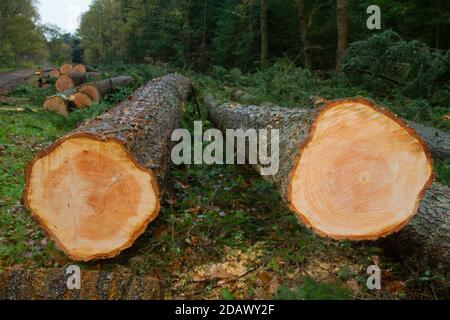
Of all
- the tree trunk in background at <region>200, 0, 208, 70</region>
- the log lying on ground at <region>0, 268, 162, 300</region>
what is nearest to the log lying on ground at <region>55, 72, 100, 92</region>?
the log lying on ground at <region>0, 268, 162, 300</region>

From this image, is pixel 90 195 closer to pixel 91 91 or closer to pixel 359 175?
pixel 359 175

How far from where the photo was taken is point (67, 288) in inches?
115

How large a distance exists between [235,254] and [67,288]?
148 cm

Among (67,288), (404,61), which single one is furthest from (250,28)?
(67,288)

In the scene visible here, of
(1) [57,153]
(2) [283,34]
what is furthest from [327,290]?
(2) [283,34]

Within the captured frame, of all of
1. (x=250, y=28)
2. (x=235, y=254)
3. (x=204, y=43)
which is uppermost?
(x=204, y=43)

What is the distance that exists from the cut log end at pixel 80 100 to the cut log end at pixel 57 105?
21cm

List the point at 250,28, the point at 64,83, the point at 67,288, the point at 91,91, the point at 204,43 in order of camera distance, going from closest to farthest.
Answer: the point at 67,288 → the point at 91,91 → the point at 64,83 → the point at 250,28 → the point at 204,43

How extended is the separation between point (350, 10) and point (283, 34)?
15.4 feet

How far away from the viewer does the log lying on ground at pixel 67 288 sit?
2.90m

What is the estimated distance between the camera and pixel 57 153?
3244 millimetres

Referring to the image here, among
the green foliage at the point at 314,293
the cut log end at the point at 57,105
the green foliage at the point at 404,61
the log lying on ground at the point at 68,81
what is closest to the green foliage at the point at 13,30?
the log lying on ground at the point at 68,81

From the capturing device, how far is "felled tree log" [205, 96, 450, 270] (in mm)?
2951
